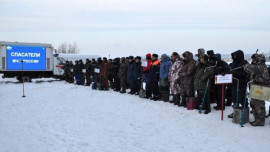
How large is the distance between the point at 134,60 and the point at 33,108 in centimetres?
579

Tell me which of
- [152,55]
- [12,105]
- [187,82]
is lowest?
[12,105]

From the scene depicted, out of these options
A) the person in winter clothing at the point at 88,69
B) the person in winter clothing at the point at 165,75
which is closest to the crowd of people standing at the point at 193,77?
the person in winter clothing at the point at 165,75

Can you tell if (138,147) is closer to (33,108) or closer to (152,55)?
(33,108)

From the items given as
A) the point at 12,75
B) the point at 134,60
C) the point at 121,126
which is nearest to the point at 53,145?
the point at 121,126

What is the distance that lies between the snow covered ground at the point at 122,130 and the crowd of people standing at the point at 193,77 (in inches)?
24.5

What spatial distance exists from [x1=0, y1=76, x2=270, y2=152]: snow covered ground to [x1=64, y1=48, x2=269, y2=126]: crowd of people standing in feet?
2.04

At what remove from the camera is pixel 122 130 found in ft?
26.1

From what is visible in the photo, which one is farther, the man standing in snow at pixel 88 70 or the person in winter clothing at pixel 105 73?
the man standing in snow at pixel 88 70

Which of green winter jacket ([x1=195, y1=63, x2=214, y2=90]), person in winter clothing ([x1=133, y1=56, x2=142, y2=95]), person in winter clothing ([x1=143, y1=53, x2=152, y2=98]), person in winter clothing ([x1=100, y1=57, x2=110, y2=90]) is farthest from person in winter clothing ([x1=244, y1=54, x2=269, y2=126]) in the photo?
person in winter clothing ([x1=100, y1=57, x2=110, y2=90])

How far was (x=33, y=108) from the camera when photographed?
11414 millimetres

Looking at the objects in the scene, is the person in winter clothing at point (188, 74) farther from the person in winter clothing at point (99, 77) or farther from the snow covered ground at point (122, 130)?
the person in winter clothing at point (99, 77)

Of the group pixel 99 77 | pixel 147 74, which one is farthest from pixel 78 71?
pixel 147 74

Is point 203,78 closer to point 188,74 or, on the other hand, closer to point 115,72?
point 188,74

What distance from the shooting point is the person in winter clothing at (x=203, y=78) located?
32.6 feet
